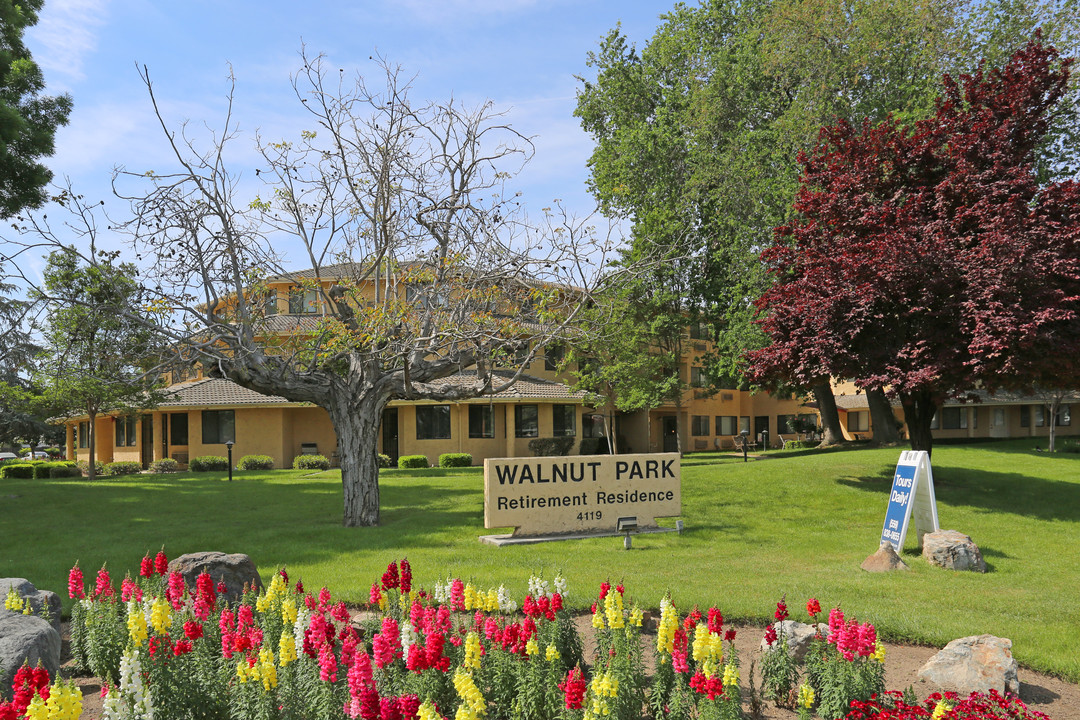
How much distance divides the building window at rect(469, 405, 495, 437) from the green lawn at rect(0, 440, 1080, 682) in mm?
9990

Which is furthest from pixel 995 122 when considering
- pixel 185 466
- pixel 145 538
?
pixel 185 466

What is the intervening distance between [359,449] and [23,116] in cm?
1161

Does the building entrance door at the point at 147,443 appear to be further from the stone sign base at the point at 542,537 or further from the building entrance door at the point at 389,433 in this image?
the stone sign base at the point at 542,537

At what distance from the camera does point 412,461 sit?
104ft

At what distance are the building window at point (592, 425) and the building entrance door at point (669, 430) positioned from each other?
18.9ft

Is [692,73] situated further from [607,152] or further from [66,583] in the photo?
[66,583]

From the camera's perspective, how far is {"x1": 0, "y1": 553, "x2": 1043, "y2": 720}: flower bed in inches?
173

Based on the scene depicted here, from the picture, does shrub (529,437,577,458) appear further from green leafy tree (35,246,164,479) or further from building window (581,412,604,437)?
green leafy tree (35,246,164,479)

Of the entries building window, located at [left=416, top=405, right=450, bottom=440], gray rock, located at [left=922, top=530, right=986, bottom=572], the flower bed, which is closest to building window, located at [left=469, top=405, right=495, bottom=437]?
building window, located at [left=416, top=405, right=450, bottom=440]

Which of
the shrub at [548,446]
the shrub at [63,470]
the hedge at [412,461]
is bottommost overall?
the shrub at [63,470]

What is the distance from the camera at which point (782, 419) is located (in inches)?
1916

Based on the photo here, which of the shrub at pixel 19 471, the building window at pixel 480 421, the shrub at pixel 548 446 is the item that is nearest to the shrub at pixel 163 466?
the shrub at pixel 19 471

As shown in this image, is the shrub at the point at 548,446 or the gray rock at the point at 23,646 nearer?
the gray rock at the point at 23,646

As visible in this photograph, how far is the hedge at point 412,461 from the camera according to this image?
104 ft
